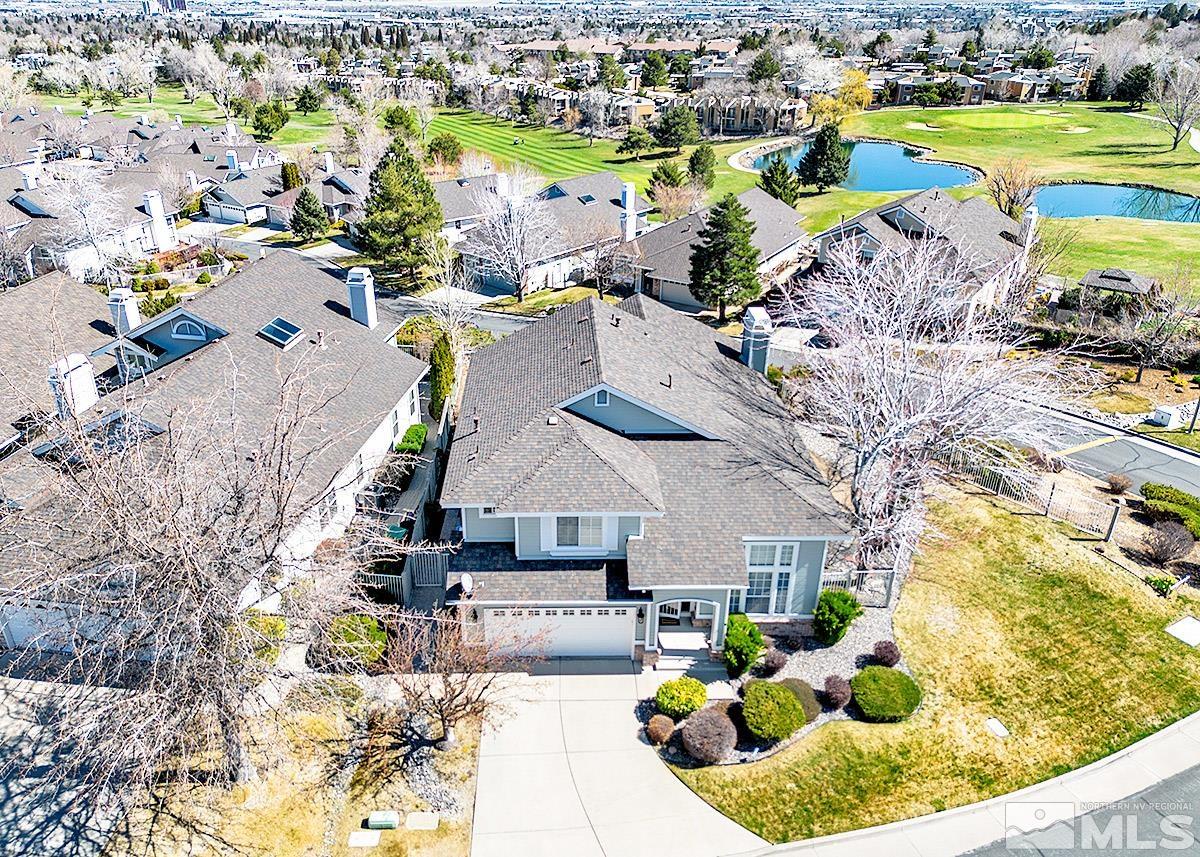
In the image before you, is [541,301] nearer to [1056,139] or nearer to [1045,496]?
[1045,496]

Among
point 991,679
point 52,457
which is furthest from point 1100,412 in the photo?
point 52,457

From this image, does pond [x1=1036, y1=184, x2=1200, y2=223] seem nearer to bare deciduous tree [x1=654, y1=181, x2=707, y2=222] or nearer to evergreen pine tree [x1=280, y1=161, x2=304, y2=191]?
bare deciduous tree [x1=654, y1=181, x2=707, y2=222]

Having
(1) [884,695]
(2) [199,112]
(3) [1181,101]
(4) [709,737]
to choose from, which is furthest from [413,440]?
(2) [199,112]

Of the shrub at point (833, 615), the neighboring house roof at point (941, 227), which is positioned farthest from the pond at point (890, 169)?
the shrub at point (833, 615)

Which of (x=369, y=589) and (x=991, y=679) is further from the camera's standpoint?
(x=369, y=589)

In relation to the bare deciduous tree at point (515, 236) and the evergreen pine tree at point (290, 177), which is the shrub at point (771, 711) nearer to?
the bare deciduous tree at point (515, 236)

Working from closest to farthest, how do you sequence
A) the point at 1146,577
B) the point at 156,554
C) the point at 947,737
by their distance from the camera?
1. the point at 156,554
2. the point at 947,737
3. the point at 1146,577

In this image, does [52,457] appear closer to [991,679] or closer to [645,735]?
[645,735]
